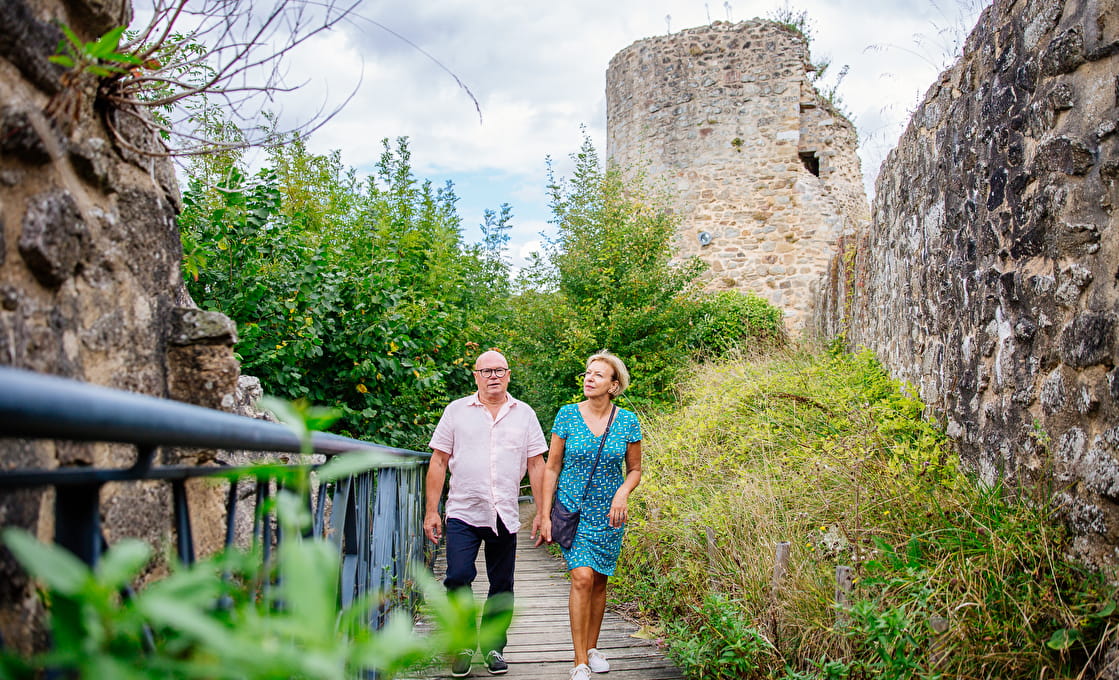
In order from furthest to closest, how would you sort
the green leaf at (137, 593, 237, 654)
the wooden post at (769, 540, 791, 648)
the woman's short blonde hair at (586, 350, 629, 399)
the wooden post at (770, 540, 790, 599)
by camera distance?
the woman's short blonde hair at (586, 350, 629, 399), the wooden post at (770, 540, 790, 599), the wooden post at (769, 540, 791, 648), the green leaf at (137, 593, 237, 654)

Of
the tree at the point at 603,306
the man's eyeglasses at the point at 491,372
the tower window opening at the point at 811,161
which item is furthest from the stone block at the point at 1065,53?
the tower window opening at the point at 811,161

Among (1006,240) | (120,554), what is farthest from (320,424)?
(1006,240)

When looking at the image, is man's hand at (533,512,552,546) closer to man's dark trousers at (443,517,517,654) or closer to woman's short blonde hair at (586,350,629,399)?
man's dark trousers at (443,517,517,654)

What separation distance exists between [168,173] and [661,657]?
11.0 ft

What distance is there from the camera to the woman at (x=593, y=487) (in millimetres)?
3773

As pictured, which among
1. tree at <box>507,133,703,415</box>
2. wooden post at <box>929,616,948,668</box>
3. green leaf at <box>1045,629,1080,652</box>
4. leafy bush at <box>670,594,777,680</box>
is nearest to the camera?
green leaf at <box>1045,629,1080,652</box>

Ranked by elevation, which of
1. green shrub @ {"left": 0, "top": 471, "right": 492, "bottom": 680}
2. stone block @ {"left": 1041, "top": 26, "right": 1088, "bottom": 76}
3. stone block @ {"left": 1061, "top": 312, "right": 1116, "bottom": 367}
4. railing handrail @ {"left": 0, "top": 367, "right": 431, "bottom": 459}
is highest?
stone block @ {"left": 1041, "top": 26, "right": 1088, "bottom": 76}

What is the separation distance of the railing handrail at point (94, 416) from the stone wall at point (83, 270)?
314 millimetres

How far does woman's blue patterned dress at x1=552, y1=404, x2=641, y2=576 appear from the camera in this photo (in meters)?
3.85

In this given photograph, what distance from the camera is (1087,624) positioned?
2678mm

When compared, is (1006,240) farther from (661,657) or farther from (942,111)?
(661,657)

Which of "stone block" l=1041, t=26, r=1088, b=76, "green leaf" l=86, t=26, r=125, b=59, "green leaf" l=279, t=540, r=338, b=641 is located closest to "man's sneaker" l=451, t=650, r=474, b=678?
"green leaf" l=86, t=26, r=125, b=59

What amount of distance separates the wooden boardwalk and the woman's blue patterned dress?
427 mm

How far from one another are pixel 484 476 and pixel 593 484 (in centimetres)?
59
